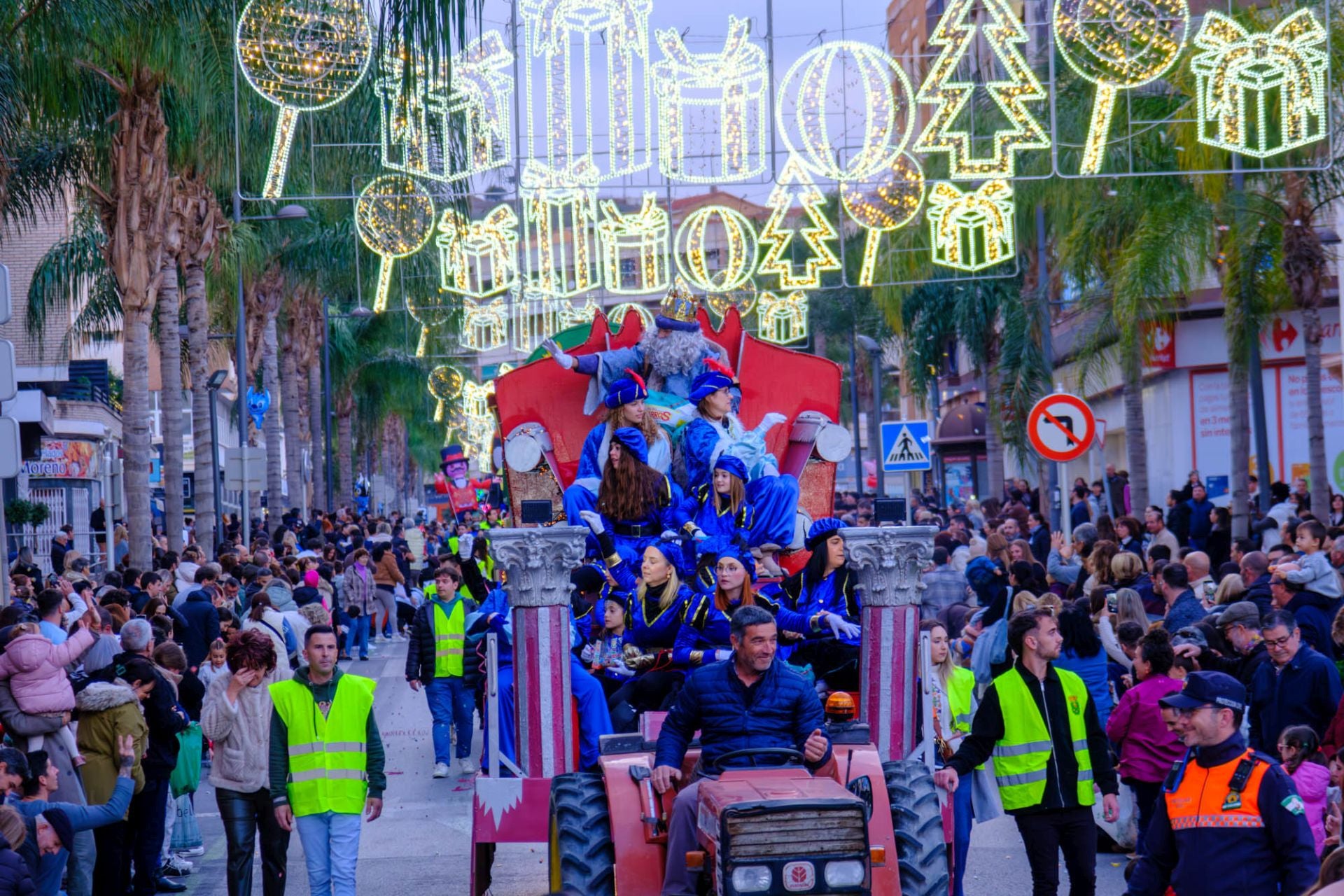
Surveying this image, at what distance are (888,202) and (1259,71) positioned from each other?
15.3ft

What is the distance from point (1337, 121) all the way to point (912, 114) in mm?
5600

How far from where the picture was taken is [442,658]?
51.1 feet

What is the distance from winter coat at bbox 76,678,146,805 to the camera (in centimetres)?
995

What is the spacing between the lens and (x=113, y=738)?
9.99 metres

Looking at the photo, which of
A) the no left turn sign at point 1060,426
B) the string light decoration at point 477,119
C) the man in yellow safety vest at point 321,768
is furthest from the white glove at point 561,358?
the no left turn sign at point 1060,426

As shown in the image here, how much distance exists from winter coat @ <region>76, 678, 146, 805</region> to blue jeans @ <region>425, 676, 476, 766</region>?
560 cm

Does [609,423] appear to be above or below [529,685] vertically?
above

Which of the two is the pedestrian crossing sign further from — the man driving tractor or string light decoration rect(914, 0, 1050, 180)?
the man driving tractor

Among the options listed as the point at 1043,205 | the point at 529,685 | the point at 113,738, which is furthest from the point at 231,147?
the point at 529,685

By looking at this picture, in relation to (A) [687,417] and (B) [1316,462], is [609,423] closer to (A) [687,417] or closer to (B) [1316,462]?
(A) [687,417]

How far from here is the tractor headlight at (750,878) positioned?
20.5 ft

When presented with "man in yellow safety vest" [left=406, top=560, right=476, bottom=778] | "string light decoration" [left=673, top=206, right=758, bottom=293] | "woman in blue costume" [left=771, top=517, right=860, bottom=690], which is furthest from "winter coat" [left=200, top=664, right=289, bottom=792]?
"string light decoration" [left=673, top=206, right=758, bottom=293]

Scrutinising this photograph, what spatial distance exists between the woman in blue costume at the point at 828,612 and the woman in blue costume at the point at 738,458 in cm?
39

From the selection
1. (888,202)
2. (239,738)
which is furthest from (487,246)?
(239,738)
